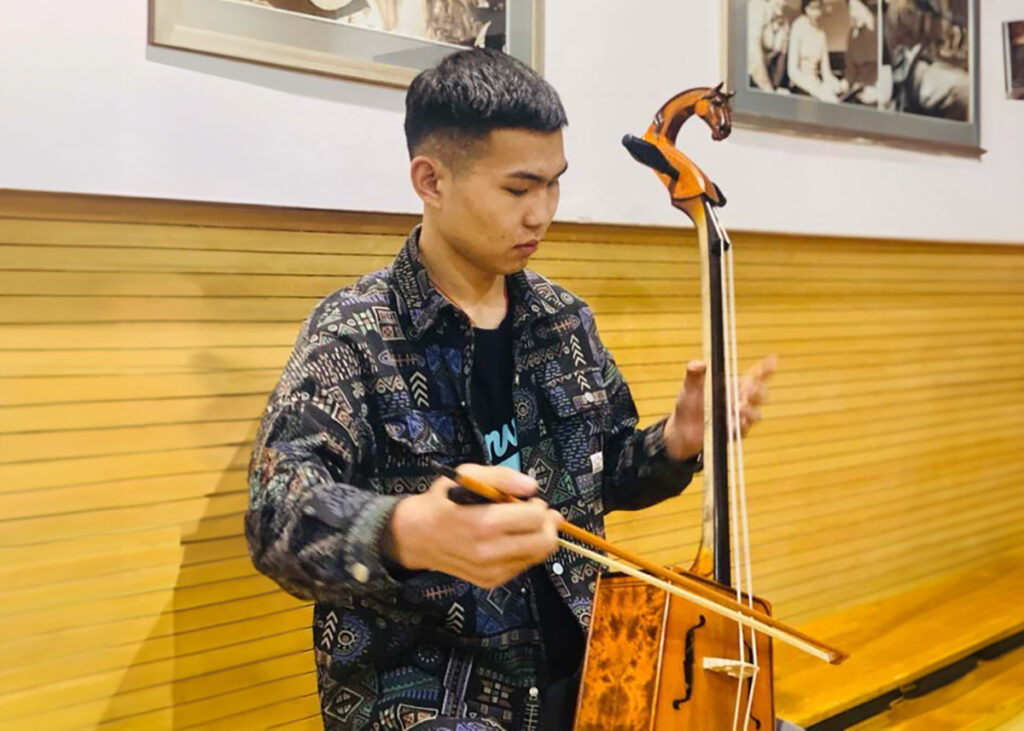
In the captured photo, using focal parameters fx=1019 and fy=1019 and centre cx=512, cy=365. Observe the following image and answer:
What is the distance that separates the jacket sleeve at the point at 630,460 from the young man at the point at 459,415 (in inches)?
0.6

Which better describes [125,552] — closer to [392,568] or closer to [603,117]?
[392,568]

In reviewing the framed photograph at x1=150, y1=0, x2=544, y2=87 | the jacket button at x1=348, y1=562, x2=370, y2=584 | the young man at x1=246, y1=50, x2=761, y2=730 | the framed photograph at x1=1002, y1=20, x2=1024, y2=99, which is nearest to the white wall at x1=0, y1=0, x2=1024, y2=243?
the framed photograph at x1=150, y1=0, x2=544, y2=87

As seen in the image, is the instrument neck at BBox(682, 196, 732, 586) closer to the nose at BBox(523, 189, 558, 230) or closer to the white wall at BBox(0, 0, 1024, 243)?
the nose at BBox(523, 189, 558, 230)

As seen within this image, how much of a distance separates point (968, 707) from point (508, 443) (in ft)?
4.92

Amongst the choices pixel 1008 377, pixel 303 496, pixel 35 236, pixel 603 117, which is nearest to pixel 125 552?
pixel 35 236

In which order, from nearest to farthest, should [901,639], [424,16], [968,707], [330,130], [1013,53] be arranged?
[330,130] → [424,16] → [968,707] → [901,639] → [1013,53]

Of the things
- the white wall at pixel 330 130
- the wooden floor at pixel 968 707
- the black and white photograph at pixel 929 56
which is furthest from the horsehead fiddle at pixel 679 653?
the black and white photograph at pixel 929 56

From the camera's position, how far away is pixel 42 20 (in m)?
1.30

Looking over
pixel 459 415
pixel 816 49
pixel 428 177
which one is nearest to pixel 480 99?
pixel 428 177

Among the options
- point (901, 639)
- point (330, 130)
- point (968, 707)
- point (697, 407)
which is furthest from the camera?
point (901, 639)

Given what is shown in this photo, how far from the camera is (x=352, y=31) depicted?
158cm

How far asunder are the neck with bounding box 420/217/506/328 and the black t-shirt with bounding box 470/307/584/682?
27 millimetres

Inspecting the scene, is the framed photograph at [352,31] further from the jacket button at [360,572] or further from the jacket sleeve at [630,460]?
the jacket button at [360,572]

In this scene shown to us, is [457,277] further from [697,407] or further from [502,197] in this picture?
[697,407]
